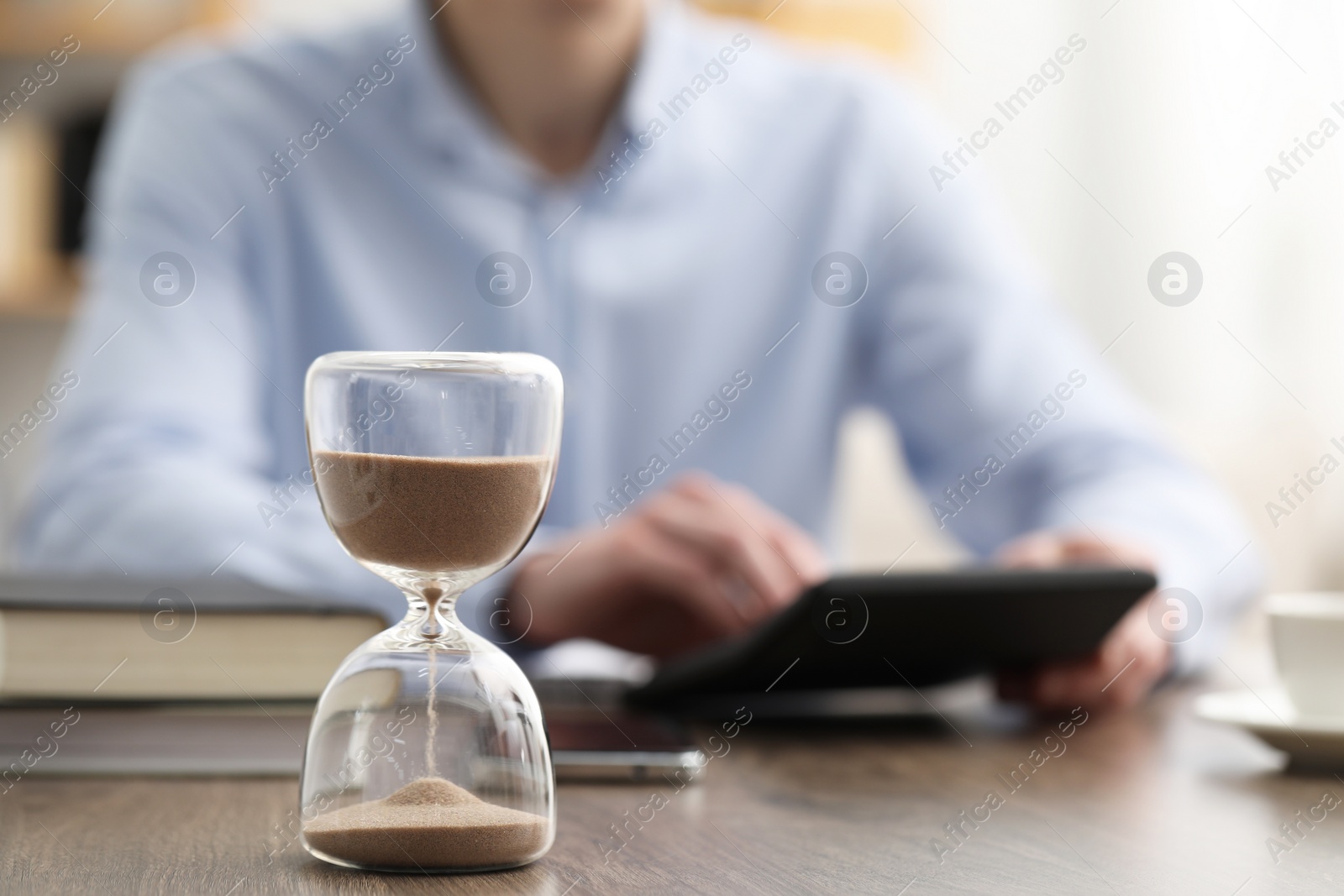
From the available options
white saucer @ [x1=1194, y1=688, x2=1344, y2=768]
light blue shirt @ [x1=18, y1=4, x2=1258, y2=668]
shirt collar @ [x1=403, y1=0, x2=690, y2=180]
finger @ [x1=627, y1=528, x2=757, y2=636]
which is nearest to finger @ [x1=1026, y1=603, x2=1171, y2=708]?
white saucer @ [x1=1194, y1=688, x2=1344, y2=768]

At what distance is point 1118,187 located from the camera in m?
3.45

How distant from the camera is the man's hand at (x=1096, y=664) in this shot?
3.00 feet

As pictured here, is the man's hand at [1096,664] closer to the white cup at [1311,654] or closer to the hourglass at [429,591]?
the white cup at [1311,654]

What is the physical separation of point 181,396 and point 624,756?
2.92 ft

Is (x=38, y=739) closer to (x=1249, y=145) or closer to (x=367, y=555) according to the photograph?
(x=367, y=555)

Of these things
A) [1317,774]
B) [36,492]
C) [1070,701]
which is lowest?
[36,492]

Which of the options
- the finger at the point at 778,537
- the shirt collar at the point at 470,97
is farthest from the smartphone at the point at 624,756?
the shirt collar at the point at 470,97

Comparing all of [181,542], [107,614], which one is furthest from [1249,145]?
[107,614]

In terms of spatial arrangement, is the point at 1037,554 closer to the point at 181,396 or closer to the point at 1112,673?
the point at 1112,673

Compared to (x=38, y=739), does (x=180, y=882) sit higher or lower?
higher

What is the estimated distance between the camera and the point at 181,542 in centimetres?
114

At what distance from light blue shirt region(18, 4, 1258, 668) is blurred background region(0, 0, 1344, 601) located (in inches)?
40.3

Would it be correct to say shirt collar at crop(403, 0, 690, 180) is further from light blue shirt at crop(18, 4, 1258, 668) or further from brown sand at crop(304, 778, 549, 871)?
brown sand at crop(304, 778, 549, 871)

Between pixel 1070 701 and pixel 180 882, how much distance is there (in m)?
0.67
